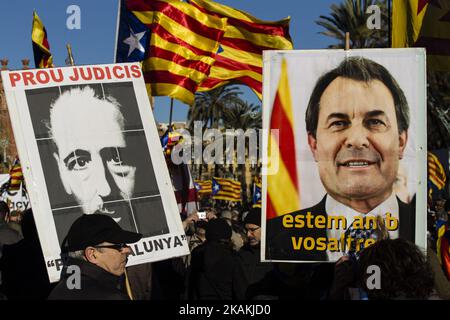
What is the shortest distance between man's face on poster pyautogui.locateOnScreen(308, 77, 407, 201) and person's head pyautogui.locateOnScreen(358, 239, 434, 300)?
2.25 meters

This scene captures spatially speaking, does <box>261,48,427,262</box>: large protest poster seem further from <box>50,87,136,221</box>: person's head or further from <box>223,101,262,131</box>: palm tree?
<box>223,101,262,131</box>: palm tree

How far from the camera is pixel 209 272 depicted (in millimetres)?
6738

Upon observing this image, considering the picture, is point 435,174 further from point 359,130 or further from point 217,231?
point 359,130

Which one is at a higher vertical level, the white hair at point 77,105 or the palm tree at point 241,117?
the white hair at point 77,105

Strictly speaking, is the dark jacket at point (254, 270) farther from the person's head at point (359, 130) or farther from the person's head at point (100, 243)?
the person's head at point (100, 243)

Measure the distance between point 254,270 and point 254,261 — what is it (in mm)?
126

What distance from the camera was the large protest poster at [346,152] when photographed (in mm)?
5594

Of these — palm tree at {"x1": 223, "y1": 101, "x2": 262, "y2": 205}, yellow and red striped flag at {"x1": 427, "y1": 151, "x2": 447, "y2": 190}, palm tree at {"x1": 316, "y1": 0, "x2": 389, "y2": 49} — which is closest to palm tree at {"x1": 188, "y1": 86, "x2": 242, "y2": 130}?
palm tree at {"x1": 223, "y1": 101, "x2": 262, "y2": 205}

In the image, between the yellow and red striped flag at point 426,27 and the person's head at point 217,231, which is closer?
the person's head at point 217,231

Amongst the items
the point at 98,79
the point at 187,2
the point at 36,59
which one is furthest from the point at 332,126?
the point at 36,59

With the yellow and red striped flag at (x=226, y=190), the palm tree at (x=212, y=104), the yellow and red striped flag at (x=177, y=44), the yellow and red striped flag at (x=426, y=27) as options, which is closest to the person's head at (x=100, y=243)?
the yellow and red striped flag at (x=426, y=27)

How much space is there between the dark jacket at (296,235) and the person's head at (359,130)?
213 millimetres

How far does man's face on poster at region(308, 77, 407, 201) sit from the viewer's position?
5.61 meters
